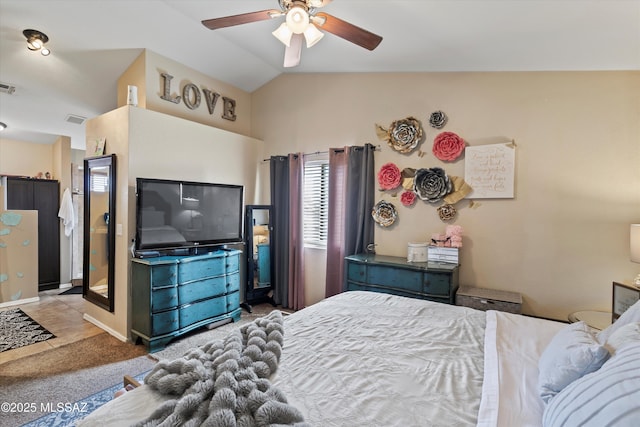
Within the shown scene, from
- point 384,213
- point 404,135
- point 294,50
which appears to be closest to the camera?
point 294,50

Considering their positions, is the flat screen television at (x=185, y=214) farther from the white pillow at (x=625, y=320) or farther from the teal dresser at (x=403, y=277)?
the white pillow at (x=625, y=320)

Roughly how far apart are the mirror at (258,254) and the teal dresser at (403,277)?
1.44 meters

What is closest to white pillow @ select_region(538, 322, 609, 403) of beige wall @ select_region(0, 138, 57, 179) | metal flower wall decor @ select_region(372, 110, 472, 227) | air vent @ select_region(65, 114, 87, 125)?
metal flower wall decor @ select_region(372, 110, 472, 227)

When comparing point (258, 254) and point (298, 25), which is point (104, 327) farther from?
point (298, 25)

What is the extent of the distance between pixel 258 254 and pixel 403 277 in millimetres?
2045

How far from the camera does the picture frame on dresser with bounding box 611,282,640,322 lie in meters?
2.02

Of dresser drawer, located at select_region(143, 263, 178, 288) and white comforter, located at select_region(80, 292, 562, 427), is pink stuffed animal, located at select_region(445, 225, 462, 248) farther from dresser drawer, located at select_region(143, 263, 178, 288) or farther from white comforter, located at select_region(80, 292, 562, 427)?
dresser drawer, located at select_region(143, 263, 178, 288)

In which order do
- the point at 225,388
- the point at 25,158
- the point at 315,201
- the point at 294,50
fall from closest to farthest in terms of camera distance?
1. the point at 225,388
2. the point at 294,50
3. the point at 315,201
4. the point at 25,158

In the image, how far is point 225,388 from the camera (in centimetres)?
98

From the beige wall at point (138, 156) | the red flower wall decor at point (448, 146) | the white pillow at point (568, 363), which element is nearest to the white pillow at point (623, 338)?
the white pillow at point (568, 363)

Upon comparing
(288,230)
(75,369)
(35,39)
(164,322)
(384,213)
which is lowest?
(75,369)

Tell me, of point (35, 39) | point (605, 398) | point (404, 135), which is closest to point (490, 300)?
point (404, 135)

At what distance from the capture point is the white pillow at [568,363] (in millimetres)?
957

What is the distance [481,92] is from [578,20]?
95 cm
